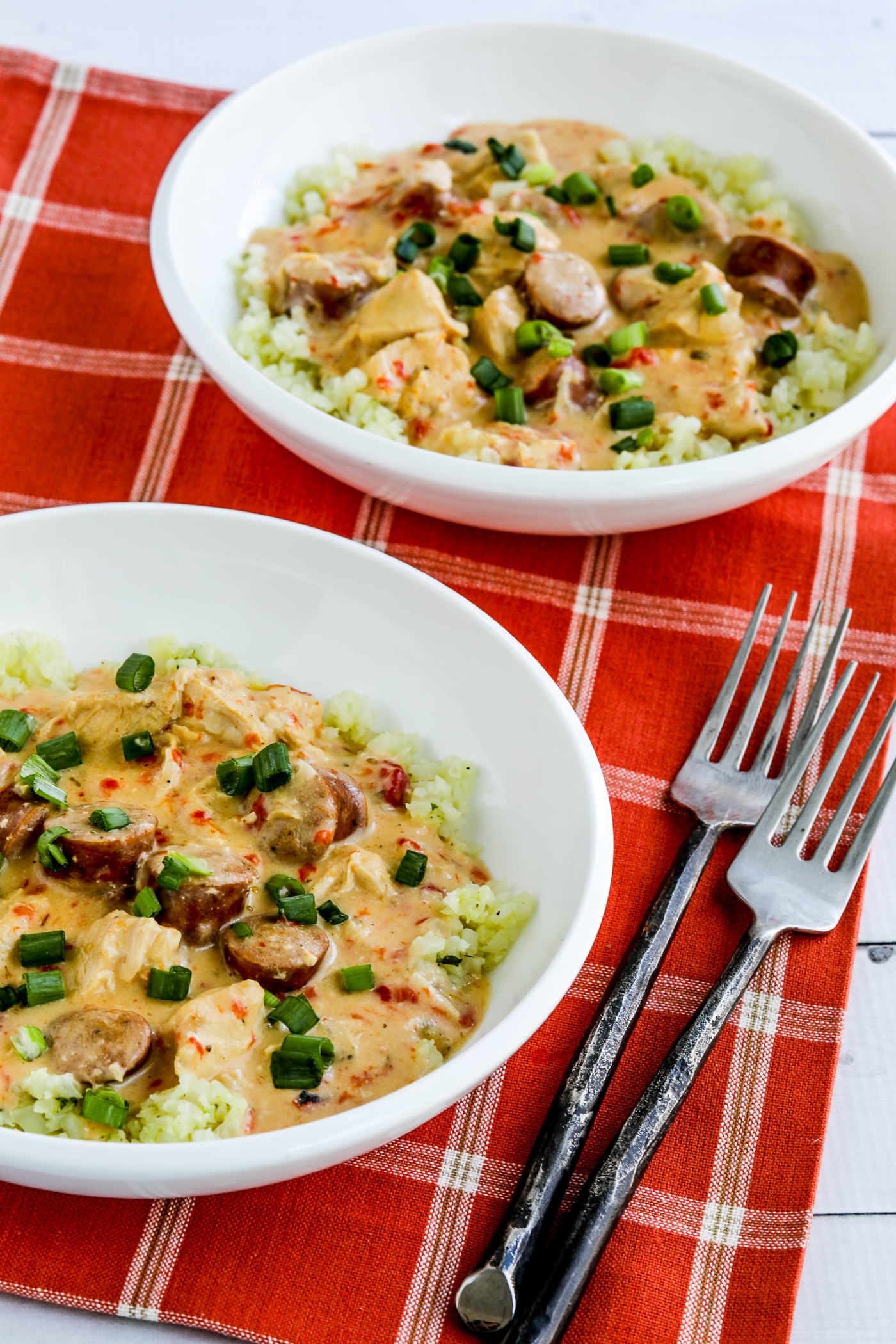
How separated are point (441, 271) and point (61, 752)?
2.16 metres

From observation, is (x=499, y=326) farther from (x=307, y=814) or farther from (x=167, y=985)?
(x=167, y=985)

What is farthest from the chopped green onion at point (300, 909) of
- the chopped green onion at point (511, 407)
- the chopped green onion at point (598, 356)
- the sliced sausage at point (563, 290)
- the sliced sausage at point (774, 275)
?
the sliced sausage at point (774, 275)

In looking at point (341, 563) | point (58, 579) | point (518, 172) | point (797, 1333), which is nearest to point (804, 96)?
point (518, 172)

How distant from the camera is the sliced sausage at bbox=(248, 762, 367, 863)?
3.13 m

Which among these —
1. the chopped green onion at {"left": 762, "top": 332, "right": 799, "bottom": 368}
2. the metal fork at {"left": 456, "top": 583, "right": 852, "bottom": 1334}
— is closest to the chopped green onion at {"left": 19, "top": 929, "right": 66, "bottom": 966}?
the metal fork at {"left": 456, "top": 583, "right": 852, "bottom": 1334}

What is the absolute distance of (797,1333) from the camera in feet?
9.96

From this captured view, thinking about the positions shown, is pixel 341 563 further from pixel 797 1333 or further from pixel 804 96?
pixel 804 96

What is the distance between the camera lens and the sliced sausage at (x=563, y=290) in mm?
4406

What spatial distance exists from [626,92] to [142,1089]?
4027 mm

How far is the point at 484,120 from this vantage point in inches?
206

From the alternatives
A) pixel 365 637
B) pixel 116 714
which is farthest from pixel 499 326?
pixel 116 714

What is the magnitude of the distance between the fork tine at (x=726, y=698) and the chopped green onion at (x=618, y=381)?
0.86 meters

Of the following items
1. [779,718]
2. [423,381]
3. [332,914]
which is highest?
[423,381]

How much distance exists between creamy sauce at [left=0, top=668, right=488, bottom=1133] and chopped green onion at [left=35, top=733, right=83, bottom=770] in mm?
38
